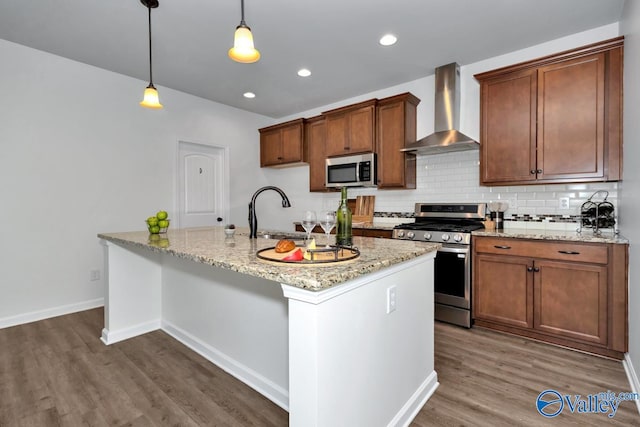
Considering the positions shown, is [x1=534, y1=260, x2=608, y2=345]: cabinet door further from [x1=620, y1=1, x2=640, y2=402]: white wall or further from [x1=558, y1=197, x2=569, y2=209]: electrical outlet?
[x1=558, y1=197, x2=569, y2=209]: electrical outlet

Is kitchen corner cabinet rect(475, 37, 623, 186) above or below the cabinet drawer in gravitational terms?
above

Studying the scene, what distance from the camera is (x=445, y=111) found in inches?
135

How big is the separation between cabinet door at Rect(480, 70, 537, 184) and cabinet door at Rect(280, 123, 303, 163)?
98.8 inches

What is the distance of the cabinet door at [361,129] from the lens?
3.90m

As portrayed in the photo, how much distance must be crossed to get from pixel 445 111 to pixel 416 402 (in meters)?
2.85

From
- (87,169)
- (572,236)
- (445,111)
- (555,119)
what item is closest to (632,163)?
(572,236)

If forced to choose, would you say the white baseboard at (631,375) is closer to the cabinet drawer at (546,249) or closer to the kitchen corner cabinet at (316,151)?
the cabinet drawer at (546,249)

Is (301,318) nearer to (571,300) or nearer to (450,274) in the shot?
(450,274)

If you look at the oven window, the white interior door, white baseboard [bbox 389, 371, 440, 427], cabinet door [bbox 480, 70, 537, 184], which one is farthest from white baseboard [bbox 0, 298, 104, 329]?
cabinet door [bbox 480, 70, 537, 184]

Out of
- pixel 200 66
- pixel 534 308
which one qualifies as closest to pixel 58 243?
pixel 200 66

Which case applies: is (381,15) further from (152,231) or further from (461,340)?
(461,340)

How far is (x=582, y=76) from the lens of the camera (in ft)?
8.46

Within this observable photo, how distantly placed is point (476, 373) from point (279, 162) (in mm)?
3801

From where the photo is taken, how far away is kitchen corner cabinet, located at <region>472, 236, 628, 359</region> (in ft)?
7.41
